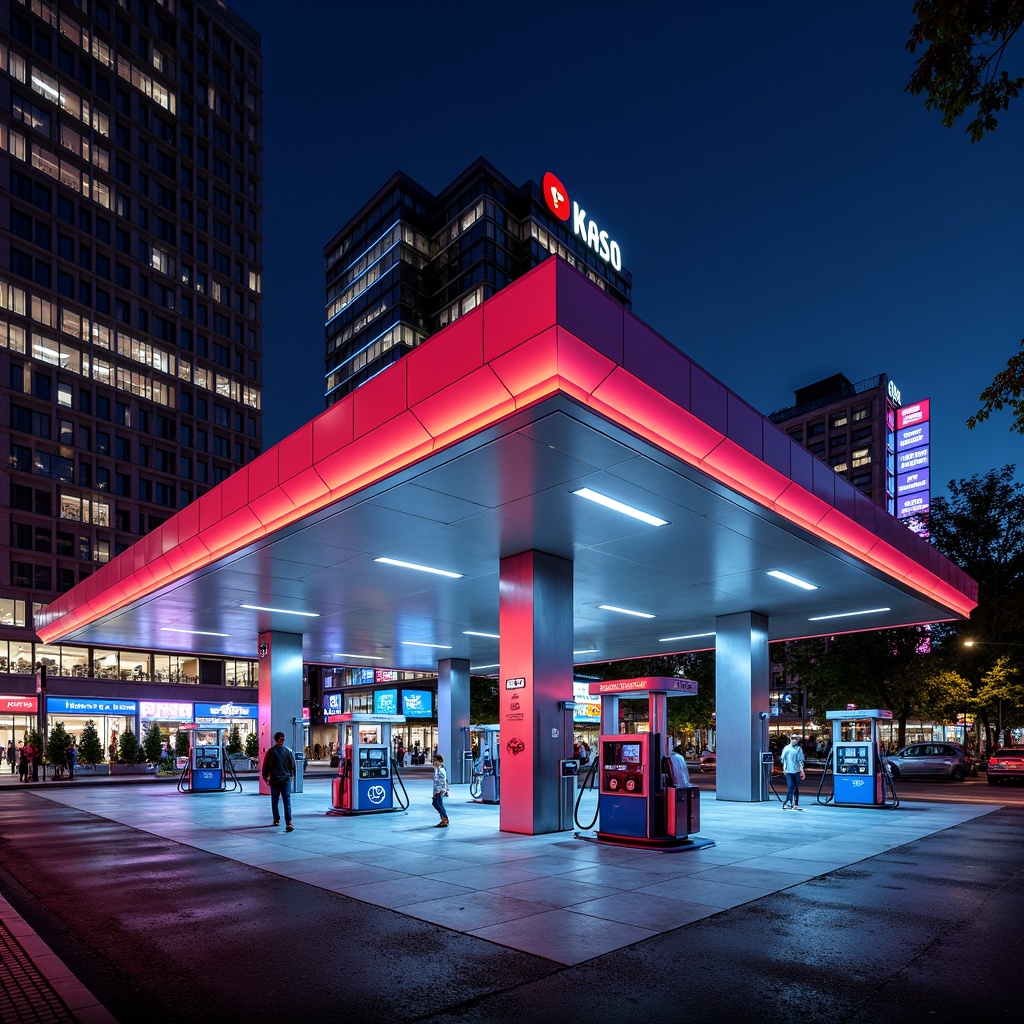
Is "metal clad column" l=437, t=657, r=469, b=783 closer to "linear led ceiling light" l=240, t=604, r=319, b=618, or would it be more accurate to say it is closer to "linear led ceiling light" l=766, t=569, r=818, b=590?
"linear led ceiling light" l=240, t=604, r=319, b=618

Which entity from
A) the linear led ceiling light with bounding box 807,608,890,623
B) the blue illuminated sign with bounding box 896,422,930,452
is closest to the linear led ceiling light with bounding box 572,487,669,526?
the linear led ceiling light with bounding box 807,608,890,623

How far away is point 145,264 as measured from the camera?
218ft

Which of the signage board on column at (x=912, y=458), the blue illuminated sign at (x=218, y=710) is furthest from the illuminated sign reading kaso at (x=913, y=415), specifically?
the blue illuminated sign at (x=218, y=710)

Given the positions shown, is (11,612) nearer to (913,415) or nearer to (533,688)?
(533,688)

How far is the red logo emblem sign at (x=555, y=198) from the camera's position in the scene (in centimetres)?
7994

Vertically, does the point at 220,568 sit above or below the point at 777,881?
above

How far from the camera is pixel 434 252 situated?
3708 inches

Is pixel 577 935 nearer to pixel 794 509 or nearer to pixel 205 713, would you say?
pixel 794 509

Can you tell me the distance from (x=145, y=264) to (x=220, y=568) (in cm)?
5807

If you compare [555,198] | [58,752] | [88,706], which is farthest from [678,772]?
[555,198]

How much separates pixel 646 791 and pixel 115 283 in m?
63.7

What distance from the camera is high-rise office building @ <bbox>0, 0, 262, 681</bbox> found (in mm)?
56281

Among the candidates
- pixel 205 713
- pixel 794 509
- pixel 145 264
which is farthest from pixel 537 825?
pixel 145 264

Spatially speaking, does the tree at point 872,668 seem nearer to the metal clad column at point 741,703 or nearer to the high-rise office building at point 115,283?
the metal clad column at point 741,703
